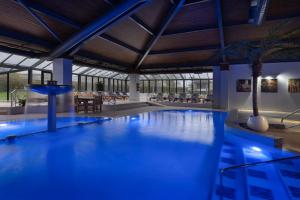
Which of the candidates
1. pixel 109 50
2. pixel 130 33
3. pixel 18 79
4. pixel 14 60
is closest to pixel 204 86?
pixel 109 50

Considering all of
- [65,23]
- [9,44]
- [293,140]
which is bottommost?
[293,140]

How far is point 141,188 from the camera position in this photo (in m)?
2.80

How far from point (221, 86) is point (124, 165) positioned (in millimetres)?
11999

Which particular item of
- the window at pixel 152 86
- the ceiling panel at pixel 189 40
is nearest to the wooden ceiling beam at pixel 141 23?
the ceiling panel at pixel 189 40

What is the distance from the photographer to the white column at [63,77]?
10906 millimetres

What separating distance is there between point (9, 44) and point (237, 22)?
11.2m

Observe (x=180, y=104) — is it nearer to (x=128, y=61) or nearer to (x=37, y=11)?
(x=128, y=61)

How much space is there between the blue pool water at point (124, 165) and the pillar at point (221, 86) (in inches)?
338

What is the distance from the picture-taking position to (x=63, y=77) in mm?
10930

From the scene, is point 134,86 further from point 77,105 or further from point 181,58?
point 77,105

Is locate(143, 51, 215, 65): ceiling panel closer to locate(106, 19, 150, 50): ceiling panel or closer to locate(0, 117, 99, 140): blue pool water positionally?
locate(106, 19, 150, 50): ceiling panel

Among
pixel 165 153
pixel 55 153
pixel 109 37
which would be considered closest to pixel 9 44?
pixel 109 37

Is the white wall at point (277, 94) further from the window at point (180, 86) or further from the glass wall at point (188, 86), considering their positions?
the window at point (180, 86)

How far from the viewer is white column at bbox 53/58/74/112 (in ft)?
35.8
